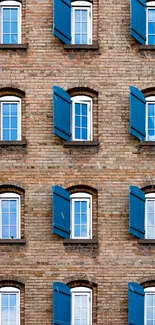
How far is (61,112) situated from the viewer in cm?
5338

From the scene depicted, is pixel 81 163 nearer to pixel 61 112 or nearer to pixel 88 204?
pixel 88 204

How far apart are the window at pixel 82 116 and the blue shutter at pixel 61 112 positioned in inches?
17.5

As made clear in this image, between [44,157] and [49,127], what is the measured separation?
91cm

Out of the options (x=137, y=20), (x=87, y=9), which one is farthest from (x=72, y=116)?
(x=137, y=20)

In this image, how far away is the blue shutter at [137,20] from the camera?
5381 cm

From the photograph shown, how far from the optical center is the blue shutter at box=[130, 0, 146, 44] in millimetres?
53812

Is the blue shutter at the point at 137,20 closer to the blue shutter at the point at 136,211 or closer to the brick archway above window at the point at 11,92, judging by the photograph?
the brick archway above window at the point at 11,92

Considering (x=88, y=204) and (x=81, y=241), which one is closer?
(x=81, y=241)

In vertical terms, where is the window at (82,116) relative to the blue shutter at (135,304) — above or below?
above

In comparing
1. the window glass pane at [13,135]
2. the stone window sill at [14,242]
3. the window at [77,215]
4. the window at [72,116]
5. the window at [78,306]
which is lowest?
the window at [78,306]

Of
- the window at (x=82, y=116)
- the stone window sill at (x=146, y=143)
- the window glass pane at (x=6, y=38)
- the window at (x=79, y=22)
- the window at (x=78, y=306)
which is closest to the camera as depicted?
the window at (x=78, y=306)

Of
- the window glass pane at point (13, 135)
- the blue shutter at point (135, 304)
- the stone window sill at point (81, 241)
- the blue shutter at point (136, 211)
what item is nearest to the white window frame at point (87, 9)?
the window glass pane at point (13, 135)

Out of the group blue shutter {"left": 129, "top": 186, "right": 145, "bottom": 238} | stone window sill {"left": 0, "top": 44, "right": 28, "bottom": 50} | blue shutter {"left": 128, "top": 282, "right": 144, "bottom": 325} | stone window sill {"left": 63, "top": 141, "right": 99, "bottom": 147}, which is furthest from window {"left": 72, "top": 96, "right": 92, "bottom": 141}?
blue shutter {"left": 128, "top": 282, "right": 144, "bottom": 325}

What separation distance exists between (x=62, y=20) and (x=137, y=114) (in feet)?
11.8
